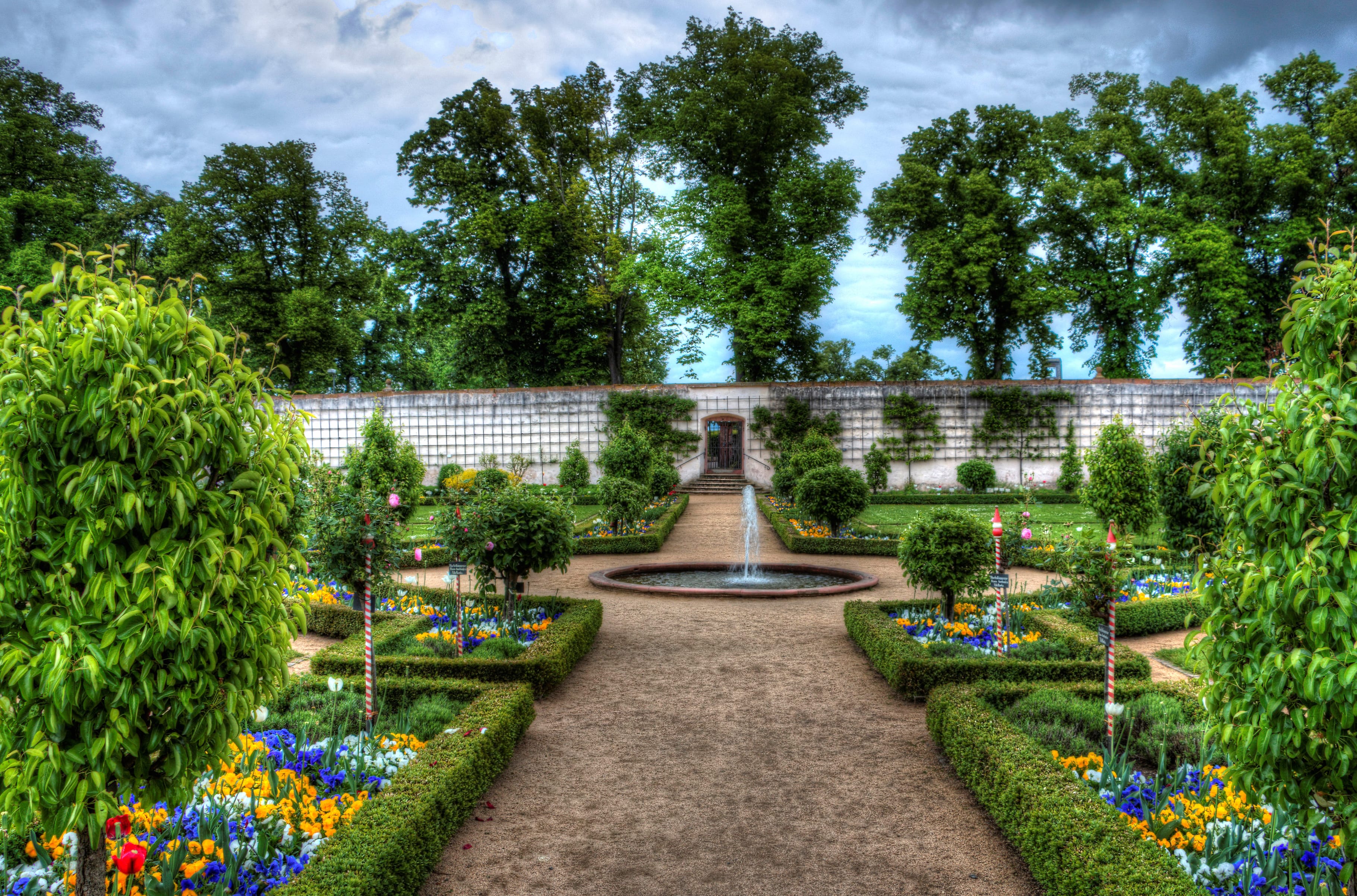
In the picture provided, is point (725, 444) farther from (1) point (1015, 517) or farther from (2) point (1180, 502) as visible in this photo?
(2) point (1180, 502)

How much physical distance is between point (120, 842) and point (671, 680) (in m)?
4.38

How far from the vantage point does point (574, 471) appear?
22562 mm

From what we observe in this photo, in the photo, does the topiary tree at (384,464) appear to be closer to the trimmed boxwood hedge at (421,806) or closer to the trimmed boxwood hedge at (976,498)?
the trimmed boxwood hedge at (421,806)

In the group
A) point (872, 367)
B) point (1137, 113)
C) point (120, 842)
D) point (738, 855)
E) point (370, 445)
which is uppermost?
point (1137, 113)

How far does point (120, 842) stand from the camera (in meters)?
3.20

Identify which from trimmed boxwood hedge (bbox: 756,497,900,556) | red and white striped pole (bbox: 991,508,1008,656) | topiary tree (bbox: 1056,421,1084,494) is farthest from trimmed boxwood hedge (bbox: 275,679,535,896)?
topiary tree (bbox: 1056,421,1084,494)

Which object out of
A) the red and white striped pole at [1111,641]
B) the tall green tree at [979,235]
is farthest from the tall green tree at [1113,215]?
the red and white striped pole at [1111,641]

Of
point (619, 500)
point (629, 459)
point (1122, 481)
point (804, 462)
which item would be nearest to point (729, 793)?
point (1122, 481)

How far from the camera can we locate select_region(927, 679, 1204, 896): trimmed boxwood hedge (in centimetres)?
315

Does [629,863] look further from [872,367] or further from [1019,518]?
[872,367]

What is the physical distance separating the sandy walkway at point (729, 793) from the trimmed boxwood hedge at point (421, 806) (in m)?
0.15

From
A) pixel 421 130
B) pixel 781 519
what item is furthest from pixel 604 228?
pixel 781 519

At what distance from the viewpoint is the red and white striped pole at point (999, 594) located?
7.14 meters

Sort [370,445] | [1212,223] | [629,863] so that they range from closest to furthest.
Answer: [629,863] < [370,445] < [1212,223]
